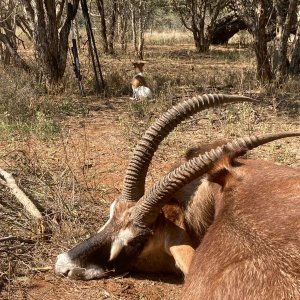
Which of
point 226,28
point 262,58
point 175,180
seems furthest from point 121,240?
point 226,28

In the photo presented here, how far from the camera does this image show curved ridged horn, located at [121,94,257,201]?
3.87m

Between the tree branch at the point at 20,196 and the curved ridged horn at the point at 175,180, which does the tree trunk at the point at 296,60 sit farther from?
the curved ridged horn at the point at 175,180

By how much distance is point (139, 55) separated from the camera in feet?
63.3

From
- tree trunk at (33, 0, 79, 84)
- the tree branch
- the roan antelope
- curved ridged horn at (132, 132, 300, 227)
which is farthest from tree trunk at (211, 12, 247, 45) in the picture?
curved ridged horn at (132, 132, 300, 227)

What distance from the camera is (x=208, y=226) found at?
3.55 m

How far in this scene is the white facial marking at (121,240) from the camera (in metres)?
3.70

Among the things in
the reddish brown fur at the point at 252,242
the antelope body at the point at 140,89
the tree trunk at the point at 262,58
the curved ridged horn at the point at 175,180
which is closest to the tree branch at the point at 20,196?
the curved ridged horn at the point at 175,180

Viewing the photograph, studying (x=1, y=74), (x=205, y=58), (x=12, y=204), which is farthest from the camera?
(x=205, y=58)

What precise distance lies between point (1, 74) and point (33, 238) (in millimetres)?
7706

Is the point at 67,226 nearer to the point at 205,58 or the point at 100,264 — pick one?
the point at 100,264

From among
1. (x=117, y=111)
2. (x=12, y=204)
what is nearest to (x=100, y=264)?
(x=12, y=204)

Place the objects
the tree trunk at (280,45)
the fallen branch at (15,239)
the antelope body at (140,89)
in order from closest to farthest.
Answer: the fallen branch at (15,239) < the antelope body at (140,89) < the tree trunk at (280,45)

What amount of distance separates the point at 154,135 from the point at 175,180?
549 millimetres

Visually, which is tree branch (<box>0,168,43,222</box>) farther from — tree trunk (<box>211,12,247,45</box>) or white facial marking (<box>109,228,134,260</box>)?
tree trunk (<box>211,12,247,45</box>)
